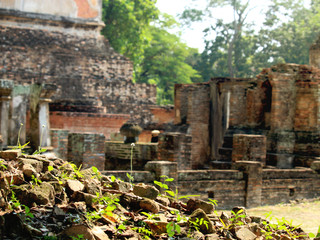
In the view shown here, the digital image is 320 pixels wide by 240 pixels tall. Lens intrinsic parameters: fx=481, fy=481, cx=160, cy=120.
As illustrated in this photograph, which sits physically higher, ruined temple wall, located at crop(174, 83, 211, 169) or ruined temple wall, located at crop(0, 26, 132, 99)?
ruined temple wall, located at crop(0, 26, 132, 99)

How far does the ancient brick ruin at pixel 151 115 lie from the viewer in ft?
36.8

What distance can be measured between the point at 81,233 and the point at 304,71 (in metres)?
12.1

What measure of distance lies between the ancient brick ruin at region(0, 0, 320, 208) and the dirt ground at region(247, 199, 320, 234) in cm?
38

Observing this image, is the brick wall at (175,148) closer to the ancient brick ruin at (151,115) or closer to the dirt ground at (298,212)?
the ancient brick ruin at (151,115)

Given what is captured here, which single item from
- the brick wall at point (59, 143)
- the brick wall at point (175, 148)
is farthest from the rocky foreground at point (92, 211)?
the brick wall at point (59, 143)

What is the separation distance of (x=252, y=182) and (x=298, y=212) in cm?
126

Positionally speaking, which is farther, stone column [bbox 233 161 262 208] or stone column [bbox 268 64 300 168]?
stone column [bbox 268 64 300 168]

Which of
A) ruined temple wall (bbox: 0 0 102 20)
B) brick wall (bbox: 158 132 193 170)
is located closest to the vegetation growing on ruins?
ruined temple wall (bbox: 0 0 102 20)

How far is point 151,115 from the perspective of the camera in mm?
20969

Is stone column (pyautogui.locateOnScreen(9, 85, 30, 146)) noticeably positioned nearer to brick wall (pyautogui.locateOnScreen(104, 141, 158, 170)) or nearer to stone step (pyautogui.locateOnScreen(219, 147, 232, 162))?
brick wall (pyautogui.locateOnScreen(104, 141, 158, 170))

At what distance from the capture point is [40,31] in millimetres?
20094

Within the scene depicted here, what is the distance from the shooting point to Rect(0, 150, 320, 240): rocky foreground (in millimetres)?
4074

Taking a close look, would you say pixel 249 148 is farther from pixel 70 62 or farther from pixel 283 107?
pixel 70 62

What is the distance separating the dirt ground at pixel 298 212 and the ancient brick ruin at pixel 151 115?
38cm
